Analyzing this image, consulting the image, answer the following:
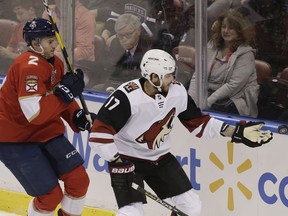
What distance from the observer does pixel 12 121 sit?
13.2 ft

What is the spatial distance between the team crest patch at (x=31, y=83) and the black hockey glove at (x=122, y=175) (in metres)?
0.52

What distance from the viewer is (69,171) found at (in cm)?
408

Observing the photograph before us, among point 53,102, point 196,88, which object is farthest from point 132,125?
point 196,88

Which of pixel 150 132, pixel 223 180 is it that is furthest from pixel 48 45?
pixel 223 180

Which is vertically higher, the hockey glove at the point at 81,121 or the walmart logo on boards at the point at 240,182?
the hockey glove at the point at 81,121

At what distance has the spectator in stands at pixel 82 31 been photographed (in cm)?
493

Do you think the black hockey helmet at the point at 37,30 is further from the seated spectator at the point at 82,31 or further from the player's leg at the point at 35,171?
the seated spectator at the point at 82,31

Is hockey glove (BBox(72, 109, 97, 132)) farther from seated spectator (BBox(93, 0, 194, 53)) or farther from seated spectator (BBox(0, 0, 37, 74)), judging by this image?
seated spectator (BBox(0, 0, 37, 74))

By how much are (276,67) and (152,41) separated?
0.82m

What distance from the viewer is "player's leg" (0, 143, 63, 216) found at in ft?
13.2

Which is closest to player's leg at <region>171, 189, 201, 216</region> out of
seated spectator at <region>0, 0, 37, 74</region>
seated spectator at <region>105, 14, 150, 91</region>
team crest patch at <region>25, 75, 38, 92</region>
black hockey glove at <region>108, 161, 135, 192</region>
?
black hockey glove at <region>108, 161, 135, 192</region>

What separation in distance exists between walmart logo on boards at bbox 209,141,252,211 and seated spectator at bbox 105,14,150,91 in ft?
2.44

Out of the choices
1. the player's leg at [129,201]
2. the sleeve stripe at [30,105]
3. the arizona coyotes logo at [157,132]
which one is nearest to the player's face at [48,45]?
the sleeve stripe at [30,105]

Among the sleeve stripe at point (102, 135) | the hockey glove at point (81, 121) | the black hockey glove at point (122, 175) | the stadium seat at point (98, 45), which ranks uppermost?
the stadium seat at point (98, 45)
